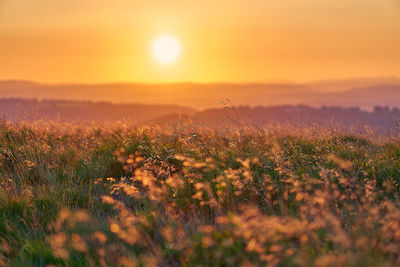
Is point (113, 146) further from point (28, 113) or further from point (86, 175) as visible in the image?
point (28, 113)

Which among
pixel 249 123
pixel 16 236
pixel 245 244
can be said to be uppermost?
pixel 249 123

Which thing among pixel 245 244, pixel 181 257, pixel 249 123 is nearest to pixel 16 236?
pixel 181 257

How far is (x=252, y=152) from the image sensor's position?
6.38 metres

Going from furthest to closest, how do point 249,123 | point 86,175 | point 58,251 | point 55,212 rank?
1. point 249,123
2. point 86,175
3. point 55,212
4. point 58,251

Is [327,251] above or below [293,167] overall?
below

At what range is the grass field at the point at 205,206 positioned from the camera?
3221 millimetres

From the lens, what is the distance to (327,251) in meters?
3.30

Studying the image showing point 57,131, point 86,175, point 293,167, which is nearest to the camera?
→ point 293,167

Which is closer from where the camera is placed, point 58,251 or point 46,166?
point 58,251

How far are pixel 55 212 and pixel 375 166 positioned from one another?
4.45m

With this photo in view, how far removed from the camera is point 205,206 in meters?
4.89

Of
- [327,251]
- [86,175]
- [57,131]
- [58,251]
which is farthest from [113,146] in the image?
[327,251]

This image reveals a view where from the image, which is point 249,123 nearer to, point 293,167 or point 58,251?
point 293,167

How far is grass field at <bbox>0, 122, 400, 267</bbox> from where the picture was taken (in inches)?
127
